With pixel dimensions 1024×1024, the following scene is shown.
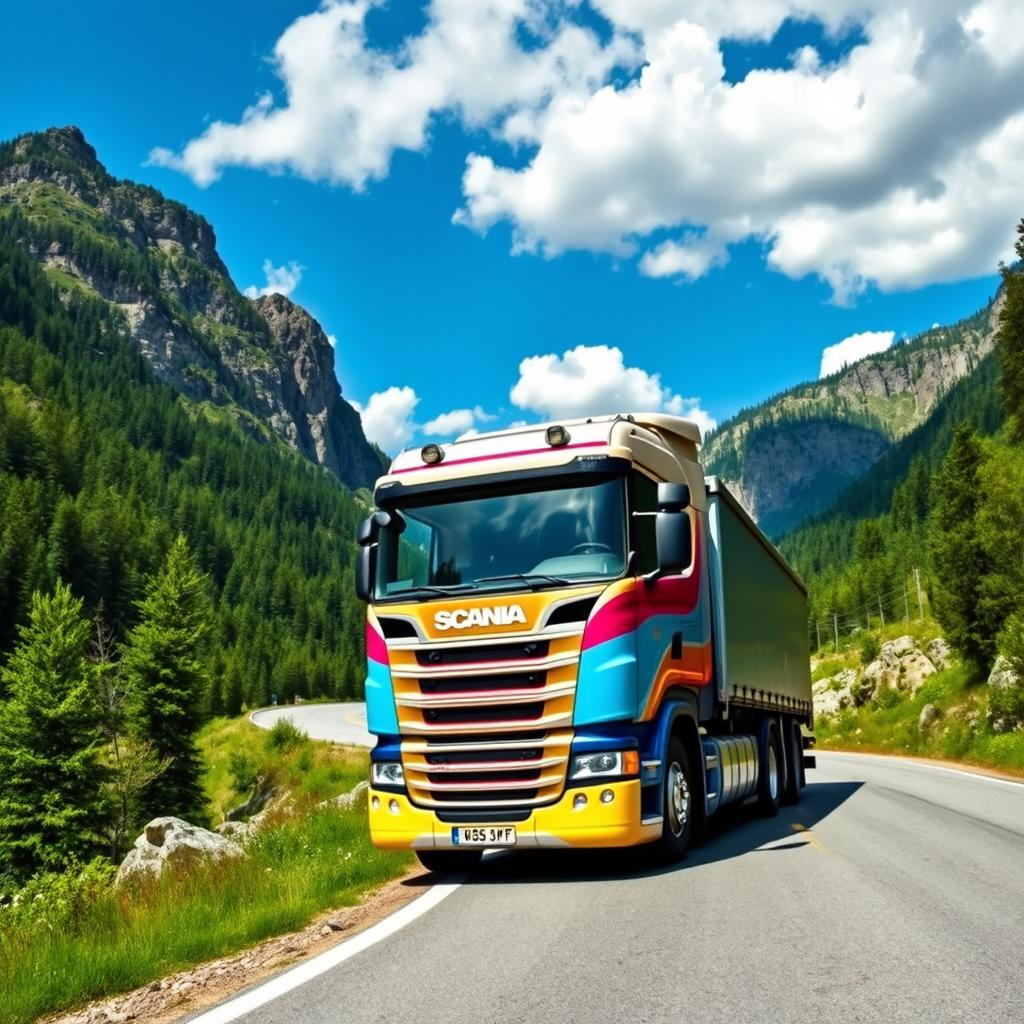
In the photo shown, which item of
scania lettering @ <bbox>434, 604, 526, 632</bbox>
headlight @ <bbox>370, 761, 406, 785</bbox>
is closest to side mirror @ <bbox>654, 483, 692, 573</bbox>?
scania lettering @ <bbox>434, 604, 526, 632</bbox>

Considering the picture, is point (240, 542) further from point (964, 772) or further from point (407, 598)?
point (407, 598)

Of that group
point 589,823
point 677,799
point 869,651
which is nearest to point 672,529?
point 589,823

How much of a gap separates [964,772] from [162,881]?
21.3 meters

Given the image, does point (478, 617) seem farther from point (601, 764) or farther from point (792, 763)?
point (792, 763)

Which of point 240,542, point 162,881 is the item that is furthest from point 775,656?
point 240,542

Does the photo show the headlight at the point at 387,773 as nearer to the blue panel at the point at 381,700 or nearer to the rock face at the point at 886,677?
the blue panel at the point at 381,700

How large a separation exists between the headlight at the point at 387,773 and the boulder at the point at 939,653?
44.9 metres

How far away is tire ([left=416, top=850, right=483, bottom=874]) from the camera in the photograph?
9.77m

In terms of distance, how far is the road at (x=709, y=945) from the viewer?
464 centimetres

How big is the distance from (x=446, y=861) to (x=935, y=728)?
3381cm

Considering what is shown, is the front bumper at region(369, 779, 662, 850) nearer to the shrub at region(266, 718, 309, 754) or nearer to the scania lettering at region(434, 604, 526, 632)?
the scania lettering at region(434, 604, 526, 632)

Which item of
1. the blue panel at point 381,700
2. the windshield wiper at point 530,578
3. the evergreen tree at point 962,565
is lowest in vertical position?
the blue panel at point 381,700

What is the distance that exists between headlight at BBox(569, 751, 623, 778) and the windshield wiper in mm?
1468

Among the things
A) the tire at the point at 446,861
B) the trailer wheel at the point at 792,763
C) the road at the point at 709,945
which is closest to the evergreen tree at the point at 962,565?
the trailer wheel at the point at 792,763
